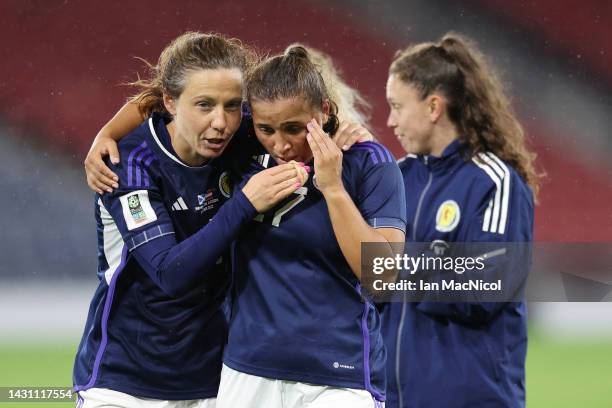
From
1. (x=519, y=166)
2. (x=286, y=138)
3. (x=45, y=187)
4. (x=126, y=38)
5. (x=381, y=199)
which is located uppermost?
(x=126, y=38)

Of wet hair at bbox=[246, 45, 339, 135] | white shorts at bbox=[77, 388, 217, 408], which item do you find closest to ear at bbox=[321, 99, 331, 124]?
wet hair at bbox=[246, 45, 339, 135]

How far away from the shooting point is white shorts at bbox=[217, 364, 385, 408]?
2.11m

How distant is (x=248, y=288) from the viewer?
Result: 2.20 metres

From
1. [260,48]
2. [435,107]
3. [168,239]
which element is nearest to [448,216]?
[435,107]

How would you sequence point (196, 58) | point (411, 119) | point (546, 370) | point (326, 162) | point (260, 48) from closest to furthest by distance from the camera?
point (326, 162) < point (196, 58) < point (411, 119) < point (546, 370) < point (260, 48)

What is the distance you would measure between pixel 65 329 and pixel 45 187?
143cm

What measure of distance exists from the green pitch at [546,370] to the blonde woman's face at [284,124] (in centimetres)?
309

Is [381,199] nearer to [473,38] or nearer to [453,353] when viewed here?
[453,353]

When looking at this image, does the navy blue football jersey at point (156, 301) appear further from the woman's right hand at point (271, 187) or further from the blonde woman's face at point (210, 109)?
the woman's right hand at point (271, 187)

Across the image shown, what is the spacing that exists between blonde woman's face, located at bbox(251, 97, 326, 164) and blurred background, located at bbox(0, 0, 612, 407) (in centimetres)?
475

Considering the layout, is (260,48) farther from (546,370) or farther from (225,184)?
(225,184)

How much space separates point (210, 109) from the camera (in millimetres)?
2287

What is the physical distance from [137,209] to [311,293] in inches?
20.1

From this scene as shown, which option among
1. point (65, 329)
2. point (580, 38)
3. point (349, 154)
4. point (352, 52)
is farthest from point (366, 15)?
point (349, 154)
